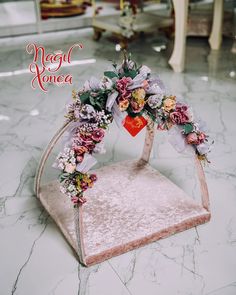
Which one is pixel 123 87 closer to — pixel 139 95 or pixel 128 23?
pixel 139 95

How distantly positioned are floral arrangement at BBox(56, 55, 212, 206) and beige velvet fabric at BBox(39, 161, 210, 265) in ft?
0.65

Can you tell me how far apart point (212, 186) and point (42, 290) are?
849mm

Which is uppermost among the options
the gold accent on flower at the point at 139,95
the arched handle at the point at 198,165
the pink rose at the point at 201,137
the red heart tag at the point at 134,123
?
the gold accent on flower at the point at 139,95

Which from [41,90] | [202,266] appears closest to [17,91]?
[41,90]

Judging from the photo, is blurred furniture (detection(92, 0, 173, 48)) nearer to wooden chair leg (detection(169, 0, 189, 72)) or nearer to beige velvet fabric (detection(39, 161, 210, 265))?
wooden chair leg (detection(169, 0, 189, 72))

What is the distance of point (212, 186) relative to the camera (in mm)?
1726

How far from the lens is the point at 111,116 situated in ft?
4.19

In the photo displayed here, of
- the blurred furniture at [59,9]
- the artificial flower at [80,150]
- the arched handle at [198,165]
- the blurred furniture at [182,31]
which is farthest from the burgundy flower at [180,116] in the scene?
the blurred furniture at [59,9]

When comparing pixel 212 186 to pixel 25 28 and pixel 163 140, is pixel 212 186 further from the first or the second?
pixel 25 28

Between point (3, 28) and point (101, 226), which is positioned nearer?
point (101, 226)

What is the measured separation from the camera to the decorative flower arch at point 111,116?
120cm

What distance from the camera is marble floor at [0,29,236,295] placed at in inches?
49.3

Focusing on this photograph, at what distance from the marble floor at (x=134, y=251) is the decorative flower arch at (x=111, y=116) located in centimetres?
27

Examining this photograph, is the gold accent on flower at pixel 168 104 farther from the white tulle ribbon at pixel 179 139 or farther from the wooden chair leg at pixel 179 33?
the wooden chair leg at pixel 179 33
